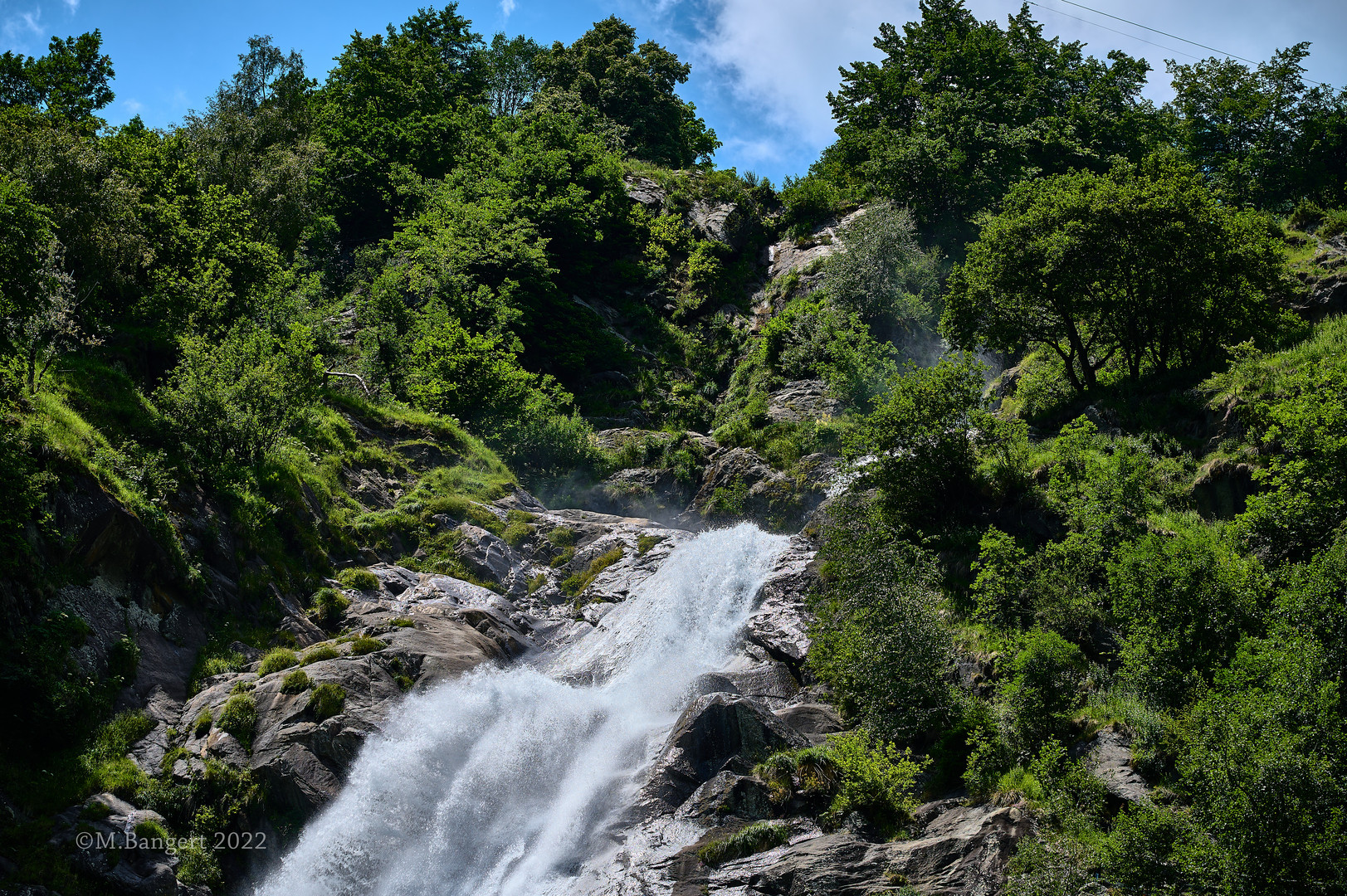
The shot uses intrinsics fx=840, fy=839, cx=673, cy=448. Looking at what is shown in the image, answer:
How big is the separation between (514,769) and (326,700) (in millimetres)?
4763

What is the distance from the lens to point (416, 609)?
2584 centimetres

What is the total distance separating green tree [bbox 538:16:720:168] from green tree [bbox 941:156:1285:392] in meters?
49.0

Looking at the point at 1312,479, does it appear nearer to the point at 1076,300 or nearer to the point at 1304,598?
the point at 1304,598

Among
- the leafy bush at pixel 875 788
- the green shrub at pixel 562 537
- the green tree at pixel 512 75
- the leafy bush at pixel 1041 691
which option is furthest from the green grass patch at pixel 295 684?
the green tree at pixel 512 75

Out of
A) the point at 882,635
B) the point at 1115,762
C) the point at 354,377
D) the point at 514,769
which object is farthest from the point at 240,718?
the point at 354,377

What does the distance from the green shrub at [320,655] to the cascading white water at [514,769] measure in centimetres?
253

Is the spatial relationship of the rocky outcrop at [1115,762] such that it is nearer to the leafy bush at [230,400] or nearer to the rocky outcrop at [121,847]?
the rocky outcrop at [121,847]

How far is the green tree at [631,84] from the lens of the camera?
72188mm

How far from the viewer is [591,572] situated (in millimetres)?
31438

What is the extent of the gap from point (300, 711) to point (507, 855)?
579 cm

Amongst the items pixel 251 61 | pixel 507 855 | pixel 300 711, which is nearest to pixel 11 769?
pixel 300 711

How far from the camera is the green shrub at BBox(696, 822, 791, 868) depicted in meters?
15.8

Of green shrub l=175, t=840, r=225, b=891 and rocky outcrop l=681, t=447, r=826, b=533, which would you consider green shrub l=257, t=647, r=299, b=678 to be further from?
rocky outcrop l=681, t=447, r=826, b=533

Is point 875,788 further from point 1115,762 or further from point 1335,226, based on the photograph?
point 1335,226
